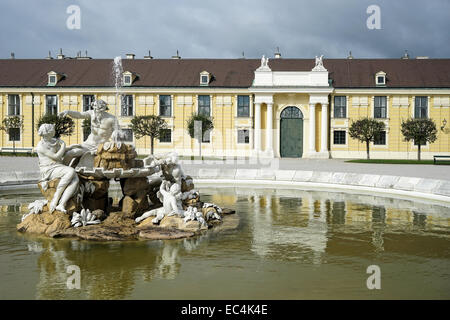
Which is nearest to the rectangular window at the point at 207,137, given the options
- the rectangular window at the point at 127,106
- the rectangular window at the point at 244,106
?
the rectangular window at the point at 244,106

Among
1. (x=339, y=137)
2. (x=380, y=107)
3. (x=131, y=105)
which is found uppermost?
(x=131, y=105)

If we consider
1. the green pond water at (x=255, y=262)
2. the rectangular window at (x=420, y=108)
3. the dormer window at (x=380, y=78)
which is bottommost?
the green pond water at (x=255, y=262)

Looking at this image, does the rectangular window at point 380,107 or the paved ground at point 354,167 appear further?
the rectangular window at point 380,107

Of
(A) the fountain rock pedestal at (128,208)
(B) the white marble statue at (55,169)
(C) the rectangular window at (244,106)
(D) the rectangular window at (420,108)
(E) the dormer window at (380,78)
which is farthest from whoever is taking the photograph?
(C) the rectangular window at (244,106)

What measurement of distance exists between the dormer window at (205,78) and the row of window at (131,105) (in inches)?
50.9

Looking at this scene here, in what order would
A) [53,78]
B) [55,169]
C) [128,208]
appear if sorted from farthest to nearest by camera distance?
[53,78], [128,208], [55,169]

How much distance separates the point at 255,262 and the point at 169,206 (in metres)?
3.24

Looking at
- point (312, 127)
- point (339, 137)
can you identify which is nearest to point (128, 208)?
point (312, 127)

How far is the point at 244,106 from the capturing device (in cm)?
4728

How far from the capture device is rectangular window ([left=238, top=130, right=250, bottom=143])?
4722 centimetres

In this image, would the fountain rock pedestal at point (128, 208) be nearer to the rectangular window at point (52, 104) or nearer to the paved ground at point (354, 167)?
the paved ground at point (354, 167)

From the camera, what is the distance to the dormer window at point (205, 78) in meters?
47.4

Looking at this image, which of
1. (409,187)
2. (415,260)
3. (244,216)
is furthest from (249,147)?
(415,260)

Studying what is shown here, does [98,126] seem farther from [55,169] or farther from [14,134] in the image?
[14,134]
